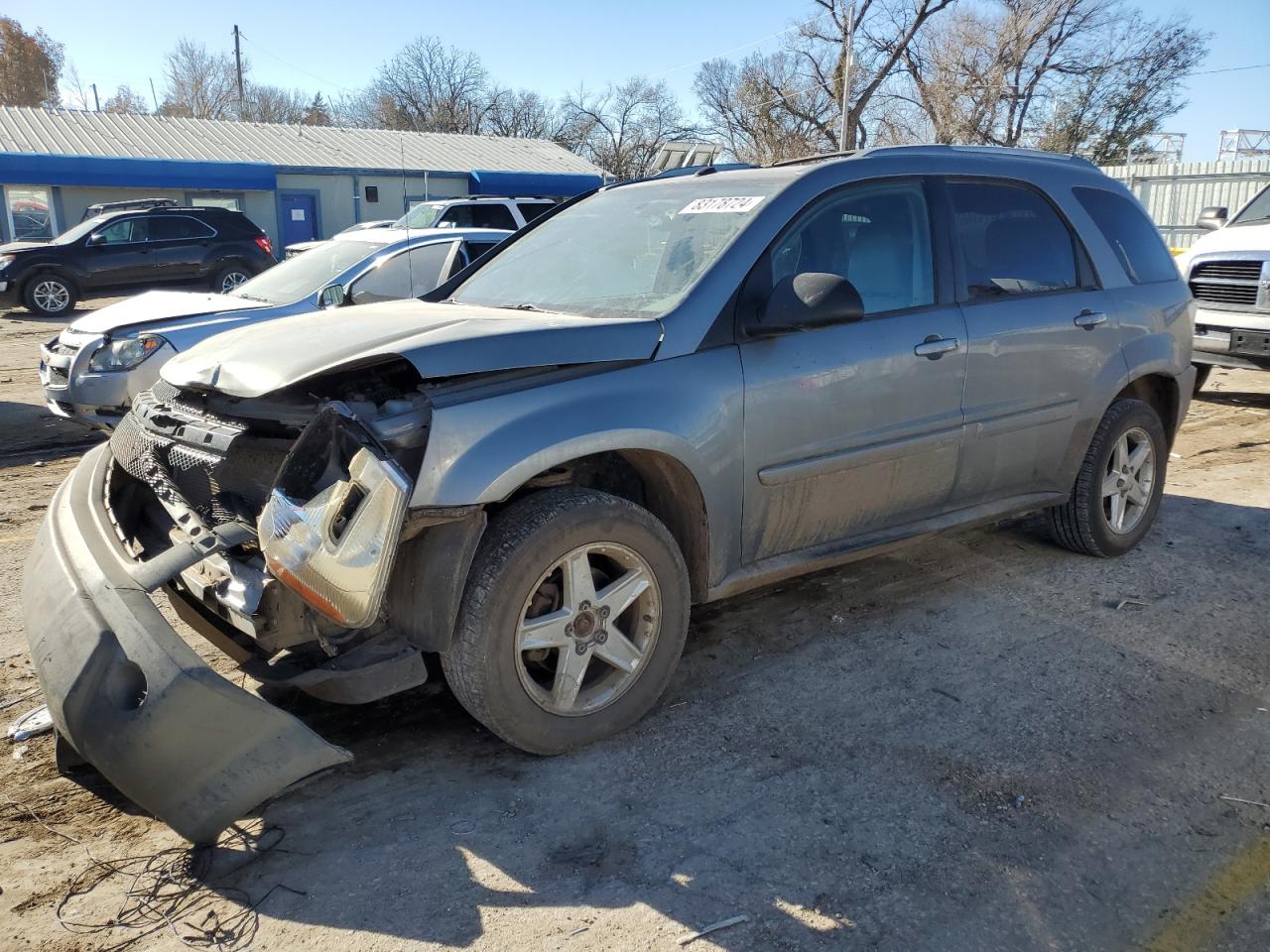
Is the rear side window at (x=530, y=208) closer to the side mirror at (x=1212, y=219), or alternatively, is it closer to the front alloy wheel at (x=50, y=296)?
the front alloy wheel at (x=50, y=296)

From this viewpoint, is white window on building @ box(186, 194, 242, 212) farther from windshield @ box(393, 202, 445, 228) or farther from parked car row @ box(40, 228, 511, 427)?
parked car row @ box(40, 228, 511, 427)

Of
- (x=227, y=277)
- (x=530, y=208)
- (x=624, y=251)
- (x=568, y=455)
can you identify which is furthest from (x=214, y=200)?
(x=568, y=455)

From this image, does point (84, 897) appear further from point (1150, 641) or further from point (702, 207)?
point (1150, 641)

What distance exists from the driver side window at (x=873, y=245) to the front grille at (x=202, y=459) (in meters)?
2.01

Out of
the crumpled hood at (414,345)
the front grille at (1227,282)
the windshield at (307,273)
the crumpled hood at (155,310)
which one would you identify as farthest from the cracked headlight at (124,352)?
the front grille at (1227,282)

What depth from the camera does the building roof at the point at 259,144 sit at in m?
28.8

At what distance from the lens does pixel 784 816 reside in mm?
2994

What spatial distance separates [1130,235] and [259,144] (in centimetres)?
3289

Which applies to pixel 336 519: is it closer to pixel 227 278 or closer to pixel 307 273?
pixel 307 273

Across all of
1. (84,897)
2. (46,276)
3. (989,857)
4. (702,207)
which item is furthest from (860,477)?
(46,276)

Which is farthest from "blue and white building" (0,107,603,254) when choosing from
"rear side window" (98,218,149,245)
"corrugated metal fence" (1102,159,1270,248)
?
"corrugated metal fence" (1102,159,1270,248)

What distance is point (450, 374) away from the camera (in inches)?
116

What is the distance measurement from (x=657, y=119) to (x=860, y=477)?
47971 millimetres

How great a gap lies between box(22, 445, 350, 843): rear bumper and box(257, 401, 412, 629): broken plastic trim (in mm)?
333
